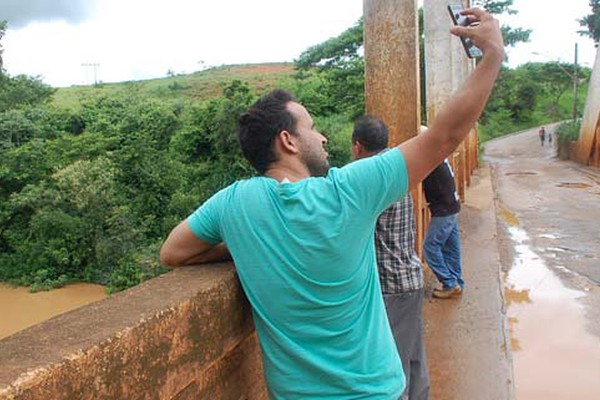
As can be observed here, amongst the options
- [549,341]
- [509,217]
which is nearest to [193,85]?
[509,217]

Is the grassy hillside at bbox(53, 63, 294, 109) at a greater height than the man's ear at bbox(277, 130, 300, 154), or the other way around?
the grassy hillside at bbox(53, 63, 294, 109)

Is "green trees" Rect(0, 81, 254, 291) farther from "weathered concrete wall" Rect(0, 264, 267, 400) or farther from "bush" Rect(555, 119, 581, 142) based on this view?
"weathered concrete wall" Rect(0, 264, 267, 400)

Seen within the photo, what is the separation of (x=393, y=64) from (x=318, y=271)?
3.52 metres

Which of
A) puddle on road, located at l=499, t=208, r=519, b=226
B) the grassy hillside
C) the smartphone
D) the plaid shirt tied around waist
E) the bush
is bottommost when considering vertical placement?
puddle on road, located at l=499, t=208, r=519, b=226

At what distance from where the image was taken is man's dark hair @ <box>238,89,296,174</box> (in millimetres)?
1655

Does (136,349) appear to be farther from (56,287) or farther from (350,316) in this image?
(56,287)

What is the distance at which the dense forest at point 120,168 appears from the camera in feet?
65.6

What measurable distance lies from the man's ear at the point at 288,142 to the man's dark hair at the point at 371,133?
1615 mm

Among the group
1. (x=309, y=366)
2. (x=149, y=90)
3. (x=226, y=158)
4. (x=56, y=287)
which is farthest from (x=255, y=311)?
(x=149, y=90)

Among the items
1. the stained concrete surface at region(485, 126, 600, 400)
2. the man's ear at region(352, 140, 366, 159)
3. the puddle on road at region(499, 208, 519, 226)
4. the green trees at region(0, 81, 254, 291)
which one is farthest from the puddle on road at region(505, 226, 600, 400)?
the green trees at region(0, 81, 254, 291)

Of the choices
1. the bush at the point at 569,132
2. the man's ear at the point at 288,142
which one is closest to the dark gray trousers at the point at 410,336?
the man's ear at the point at 288,142

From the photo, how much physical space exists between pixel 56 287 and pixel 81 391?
20081 mm

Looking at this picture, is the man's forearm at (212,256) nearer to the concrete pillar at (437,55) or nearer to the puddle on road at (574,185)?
the concrete pillar at (437,55)

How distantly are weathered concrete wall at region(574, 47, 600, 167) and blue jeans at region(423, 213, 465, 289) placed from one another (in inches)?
789
